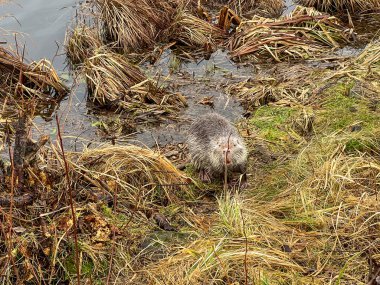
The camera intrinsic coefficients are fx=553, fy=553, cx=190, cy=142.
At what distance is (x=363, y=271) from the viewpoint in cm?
352

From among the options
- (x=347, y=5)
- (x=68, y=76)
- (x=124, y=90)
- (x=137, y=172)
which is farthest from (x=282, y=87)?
(x=347, y=5)

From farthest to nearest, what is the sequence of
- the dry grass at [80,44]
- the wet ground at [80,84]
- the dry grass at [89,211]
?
the dry grass at [80,44] → the wet ground at [80,84] → the dry grass at [89,211]

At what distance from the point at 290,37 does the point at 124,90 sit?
300cm

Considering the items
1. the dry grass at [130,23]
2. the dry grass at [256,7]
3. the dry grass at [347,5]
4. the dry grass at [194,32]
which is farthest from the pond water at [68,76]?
the dry grass at [347,5]

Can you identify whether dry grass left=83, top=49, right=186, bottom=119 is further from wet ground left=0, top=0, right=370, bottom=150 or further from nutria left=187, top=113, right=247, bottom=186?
nutria left=187, top=113, right=247, bottom=186

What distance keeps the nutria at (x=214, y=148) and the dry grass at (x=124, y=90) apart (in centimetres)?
145

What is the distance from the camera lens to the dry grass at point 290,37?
8.53m

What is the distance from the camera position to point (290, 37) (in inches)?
344

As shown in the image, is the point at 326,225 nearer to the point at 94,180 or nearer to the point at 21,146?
the point at 94,180

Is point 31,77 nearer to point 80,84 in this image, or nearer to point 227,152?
point 80,84

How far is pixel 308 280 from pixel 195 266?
724mm

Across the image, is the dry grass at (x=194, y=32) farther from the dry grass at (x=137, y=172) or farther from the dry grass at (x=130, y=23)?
the dry grass at (x=137, y=172)

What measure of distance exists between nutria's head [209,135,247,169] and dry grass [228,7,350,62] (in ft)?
11.3

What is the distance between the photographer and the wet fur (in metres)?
5.22
